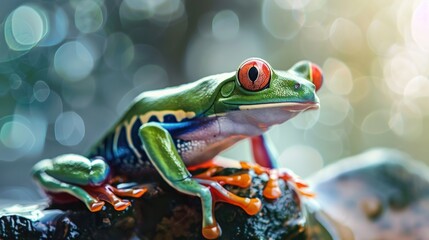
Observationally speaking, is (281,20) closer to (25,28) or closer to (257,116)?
(25,28)

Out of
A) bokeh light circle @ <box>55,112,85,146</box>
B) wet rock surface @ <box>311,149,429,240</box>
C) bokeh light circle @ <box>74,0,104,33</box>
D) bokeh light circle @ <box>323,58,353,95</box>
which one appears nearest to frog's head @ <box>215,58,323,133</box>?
wet rock surface @ <box>311,149,429,240</box>

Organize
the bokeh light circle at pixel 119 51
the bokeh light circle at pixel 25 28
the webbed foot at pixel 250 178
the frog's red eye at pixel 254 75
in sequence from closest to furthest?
1. the frog's red eye at pixel 254 75
2. the webbed foot at pixel 250 178
3. the bokeh light circle at pixel 25 28
4. the bokeh light circle at pixel 119 51

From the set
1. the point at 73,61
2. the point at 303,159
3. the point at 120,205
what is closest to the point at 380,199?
the point at 120,205

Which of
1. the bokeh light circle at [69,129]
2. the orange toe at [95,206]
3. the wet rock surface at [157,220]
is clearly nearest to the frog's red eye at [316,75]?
the wet rock surface at [157,220]

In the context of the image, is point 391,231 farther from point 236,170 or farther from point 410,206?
point 236,170

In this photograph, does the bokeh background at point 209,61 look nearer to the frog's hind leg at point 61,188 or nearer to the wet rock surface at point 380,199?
the wet rock surface at point 380,199

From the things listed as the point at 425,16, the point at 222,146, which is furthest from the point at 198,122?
the point at 425,16
